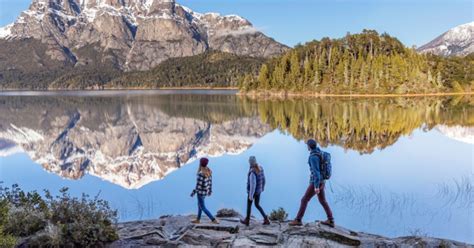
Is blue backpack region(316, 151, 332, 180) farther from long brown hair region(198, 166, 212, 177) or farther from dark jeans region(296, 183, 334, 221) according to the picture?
long brown hair region(198, 166, 212, 177)

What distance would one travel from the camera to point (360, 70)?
102m

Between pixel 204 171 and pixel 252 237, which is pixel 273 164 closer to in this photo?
pixel 204 171

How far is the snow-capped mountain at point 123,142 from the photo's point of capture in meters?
24.2

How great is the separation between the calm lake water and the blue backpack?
3.46 metres

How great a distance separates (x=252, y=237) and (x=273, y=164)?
45.3ft

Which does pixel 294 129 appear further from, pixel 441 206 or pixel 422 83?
pixel 422 83

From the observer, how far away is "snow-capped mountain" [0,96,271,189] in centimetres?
2420

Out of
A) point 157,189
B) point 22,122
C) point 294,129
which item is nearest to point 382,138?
point 294,129

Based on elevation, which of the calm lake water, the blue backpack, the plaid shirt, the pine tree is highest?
the pine tree

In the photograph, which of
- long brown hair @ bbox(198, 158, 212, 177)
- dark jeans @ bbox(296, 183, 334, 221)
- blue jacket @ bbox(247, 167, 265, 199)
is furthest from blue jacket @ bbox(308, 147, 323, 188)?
long brown hair @ bbox(198, 158, 212, 177)

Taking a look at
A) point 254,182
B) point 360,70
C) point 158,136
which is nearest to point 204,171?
point 254,182

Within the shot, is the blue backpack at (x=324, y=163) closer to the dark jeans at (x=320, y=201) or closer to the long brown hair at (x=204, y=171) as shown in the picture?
the dark jeans at (x=320, y=201)

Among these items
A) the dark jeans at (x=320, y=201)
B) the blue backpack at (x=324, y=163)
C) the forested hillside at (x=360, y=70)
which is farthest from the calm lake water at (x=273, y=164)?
the forested hillside at (x=360, y=70)

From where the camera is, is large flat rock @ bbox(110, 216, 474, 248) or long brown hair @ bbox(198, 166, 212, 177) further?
long brown hair @ bbox(198, 166, 212, 177)
